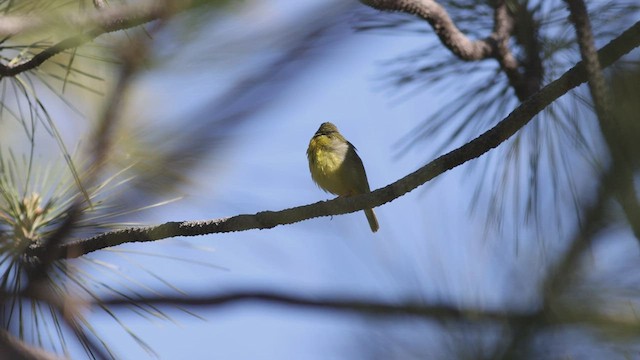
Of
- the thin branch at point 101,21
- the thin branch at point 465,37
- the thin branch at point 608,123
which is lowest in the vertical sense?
the thin branch at point 608,123

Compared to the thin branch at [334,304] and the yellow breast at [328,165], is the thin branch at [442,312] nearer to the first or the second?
the thin branch at [334,304]

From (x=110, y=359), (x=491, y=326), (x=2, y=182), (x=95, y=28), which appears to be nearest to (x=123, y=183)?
(x=2, y=182)

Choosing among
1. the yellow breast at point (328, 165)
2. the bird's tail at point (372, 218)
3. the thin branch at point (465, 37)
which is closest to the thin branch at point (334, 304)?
the thin branch at point (465, 37)

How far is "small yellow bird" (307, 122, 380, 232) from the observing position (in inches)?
158

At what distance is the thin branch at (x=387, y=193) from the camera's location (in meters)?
1.88

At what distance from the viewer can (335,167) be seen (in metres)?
4.00

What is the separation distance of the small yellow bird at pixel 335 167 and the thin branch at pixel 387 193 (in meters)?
1.30

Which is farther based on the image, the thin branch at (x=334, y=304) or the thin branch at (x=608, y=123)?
the thin branch at (x=608, y=123)

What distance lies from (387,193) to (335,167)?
60.6 inches

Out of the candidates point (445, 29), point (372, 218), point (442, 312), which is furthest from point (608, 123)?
point (372, 218)

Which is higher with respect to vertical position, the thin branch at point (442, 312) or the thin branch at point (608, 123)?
the thin branch at point (608, 123)

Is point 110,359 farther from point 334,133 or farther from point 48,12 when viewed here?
point 334,133

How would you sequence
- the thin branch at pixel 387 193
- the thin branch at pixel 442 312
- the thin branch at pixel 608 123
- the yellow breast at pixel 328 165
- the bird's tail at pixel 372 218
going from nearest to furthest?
the thin branch at pixel 442 312 → the thin branch at pixel 608 123 → the thin branch at pixel 387 193 → the yellow breast at pixel 328 165 → the bird's tail at pixel 372 218

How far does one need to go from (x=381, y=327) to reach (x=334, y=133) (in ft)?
10.1
